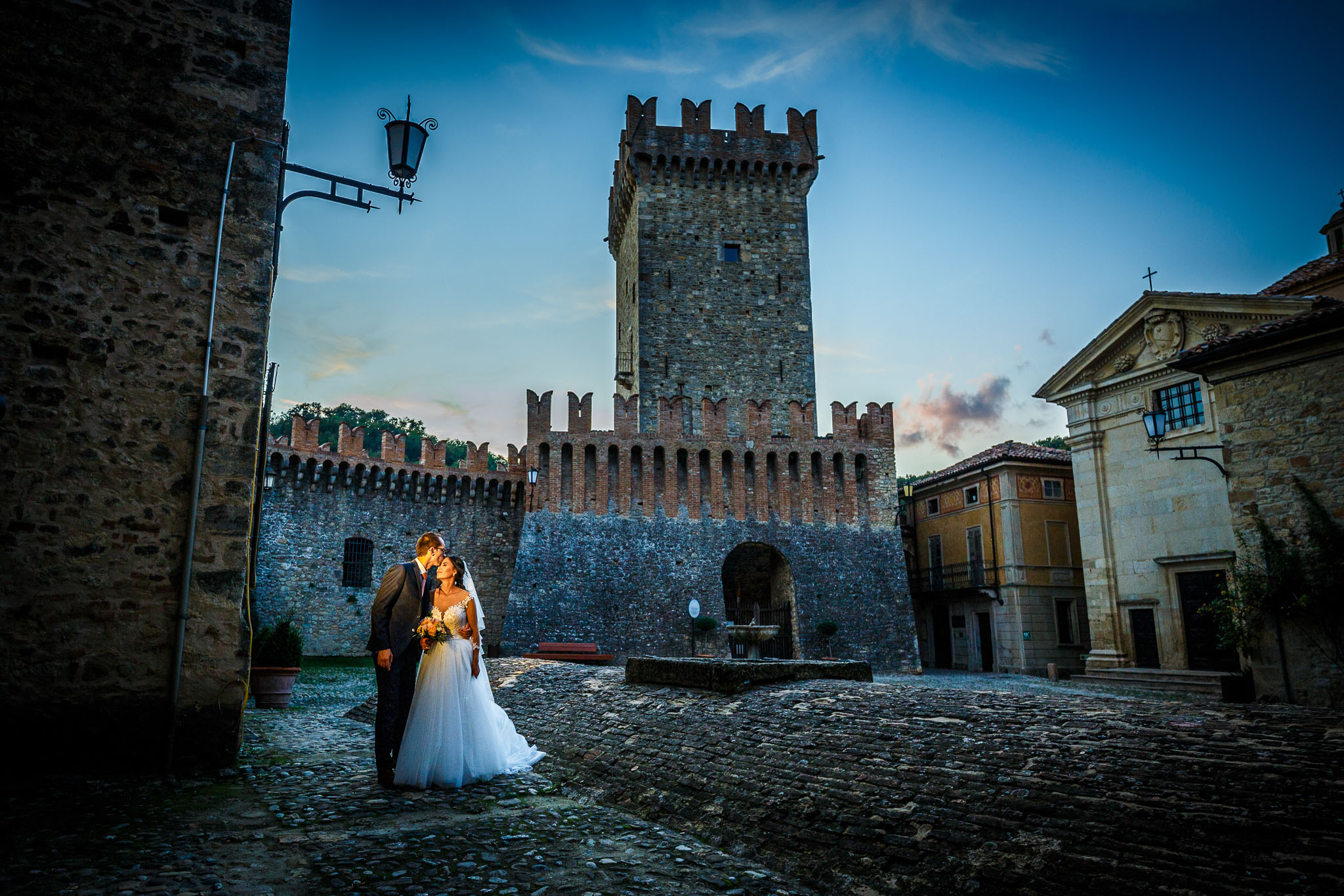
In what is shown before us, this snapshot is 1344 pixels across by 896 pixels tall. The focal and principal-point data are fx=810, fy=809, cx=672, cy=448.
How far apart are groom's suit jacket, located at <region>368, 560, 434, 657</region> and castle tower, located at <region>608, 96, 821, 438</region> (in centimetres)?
2264

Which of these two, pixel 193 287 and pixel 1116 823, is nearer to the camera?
pixel 1116 823

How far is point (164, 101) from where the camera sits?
7.46 m

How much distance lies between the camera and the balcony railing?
91.2 feet

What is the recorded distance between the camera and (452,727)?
254 inches

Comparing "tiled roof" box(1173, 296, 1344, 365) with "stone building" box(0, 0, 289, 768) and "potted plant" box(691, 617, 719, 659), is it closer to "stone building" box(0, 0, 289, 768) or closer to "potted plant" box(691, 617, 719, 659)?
"stone building" box(0, 0, 289, 768)

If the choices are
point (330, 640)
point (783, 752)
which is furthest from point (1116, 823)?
point (330, 640)

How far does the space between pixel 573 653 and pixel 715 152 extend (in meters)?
21.0

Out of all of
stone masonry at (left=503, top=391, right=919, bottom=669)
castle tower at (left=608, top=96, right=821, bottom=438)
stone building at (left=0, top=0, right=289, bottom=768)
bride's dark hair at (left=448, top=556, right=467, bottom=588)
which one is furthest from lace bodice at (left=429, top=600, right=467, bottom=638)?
castle tower at (left=608, top=96, right=821, bottom=438)

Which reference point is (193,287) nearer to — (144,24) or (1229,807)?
(144,24)

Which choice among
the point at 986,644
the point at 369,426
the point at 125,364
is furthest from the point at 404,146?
the point at 369,426

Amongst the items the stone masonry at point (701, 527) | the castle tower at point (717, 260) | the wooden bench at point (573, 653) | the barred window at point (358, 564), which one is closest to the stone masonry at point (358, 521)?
the barred window at point (358, 564)

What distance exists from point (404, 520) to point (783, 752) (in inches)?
955

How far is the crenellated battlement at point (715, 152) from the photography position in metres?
31.7

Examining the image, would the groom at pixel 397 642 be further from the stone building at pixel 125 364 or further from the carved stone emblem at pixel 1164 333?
the carved stone emblem at pixel 1164 333
